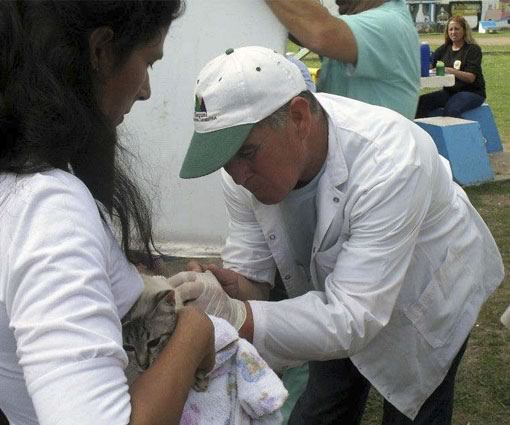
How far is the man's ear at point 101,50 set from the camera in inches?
44.1

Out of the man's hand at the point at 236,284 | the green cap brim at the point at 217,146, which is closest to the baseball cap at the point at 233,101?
the green cap brim at the point at 217,146

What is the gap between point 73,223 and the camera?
100 centimetres

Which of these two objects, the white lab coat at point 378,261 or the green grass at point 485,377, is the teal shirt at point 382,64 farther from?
the green grass at point 485,377

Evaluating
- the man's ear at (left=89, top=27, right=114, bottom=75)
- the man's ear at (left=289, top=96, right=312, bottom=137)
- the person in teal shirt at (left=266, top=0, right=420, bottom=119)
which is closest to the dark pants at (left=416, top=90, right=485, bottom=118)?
the person in teal shirt at (left=266, top=0, right=420, bottom=119)

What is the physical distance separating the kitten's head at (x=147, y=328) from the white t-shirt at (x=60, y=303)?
0.26m

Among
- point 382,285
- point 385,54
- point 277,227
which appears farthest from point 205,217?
→ point 382,285

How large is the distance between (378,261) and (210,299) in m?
0.42

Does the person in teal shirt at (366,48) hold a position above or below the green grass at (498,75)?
above

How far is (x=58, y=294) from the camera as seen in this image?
3.14 ft

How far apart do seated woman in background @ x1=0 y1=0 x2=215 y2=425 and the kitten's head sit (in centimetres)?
4

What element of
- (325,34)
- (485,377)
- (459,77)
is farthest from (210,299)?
(459,77)

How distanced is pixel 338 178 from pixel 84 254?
111cm

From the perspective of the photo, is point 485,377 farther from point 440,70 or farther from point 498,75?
point 498,75

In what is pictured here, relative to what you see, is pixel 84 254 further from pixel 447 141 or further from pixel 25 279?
pixel 447 141
